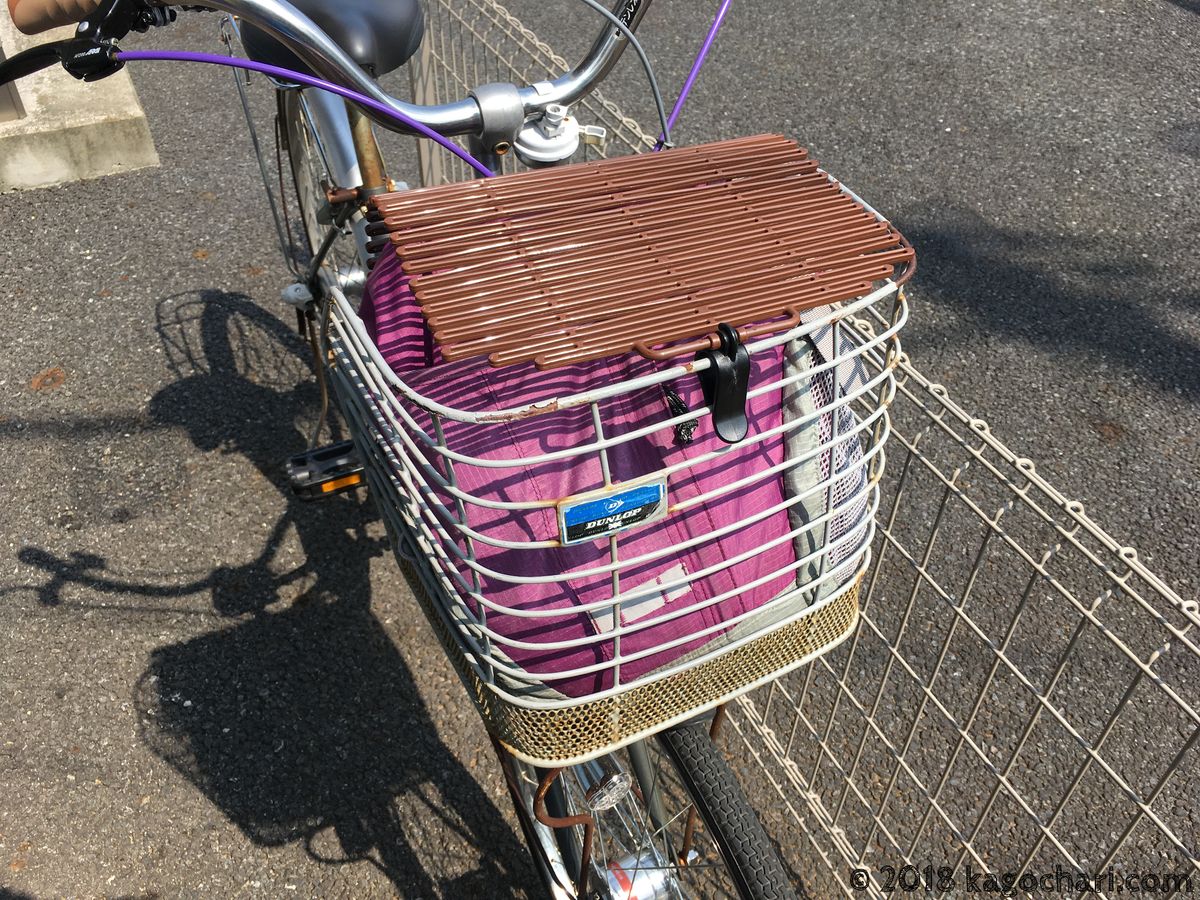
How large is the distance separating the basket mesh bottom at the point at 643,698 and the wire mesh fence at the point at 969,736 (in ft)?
1.53

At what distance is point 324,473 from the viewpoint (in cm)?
230

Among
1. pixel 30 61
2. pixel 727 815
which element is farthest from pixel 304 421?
pixel 727 815

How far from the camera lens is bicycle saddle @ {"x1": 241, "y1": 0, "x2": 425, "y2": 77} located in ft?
6.25

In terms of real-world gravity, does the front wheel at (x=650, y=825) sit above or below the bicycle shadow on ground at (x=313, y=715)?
above

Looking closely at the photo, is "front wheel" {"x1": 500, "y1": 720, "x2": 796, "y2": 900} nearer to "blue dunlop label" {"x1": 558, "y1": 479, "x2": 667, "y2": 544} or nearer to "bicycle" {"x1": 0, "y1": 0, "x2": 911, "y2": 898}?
"bicycle" {"x1": 0, "y1": 0, "x2": 911, "y2": 898}

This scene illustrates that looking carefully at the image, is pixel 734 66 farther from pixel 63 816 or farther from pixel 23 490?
pixel 63 816

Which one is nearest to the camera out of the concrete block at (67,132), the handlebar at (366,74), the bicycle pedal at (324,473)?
the handlebar at (366,74)

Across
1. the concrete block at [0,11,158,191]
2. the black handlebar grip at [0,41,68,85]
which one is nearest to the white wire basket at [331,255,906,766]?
the black handlebar grip at [0,41,68,85]

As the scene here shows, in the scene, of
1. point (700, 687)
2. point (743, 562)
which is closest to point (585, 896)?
point (700, 687)

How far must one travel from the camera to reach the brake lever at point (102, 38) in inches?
50.5

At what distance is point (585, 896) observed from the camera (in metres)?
1.71

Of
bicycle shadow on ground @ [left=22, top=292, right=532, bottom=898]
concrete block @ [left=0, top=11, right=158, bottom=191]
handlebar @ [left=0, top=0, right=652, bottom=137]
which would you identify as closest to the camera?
handlebar @ [left=0, top=0, right=652, bottom=137]

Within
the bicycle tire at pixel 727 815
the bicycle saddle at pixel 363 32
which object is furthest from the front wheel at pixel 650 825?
the bicycle saddle at pixel 363 32

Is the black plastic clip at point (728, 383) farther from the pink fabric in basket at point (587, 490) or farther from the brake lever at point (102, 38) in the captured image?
the brake lever at point (102, 38)
